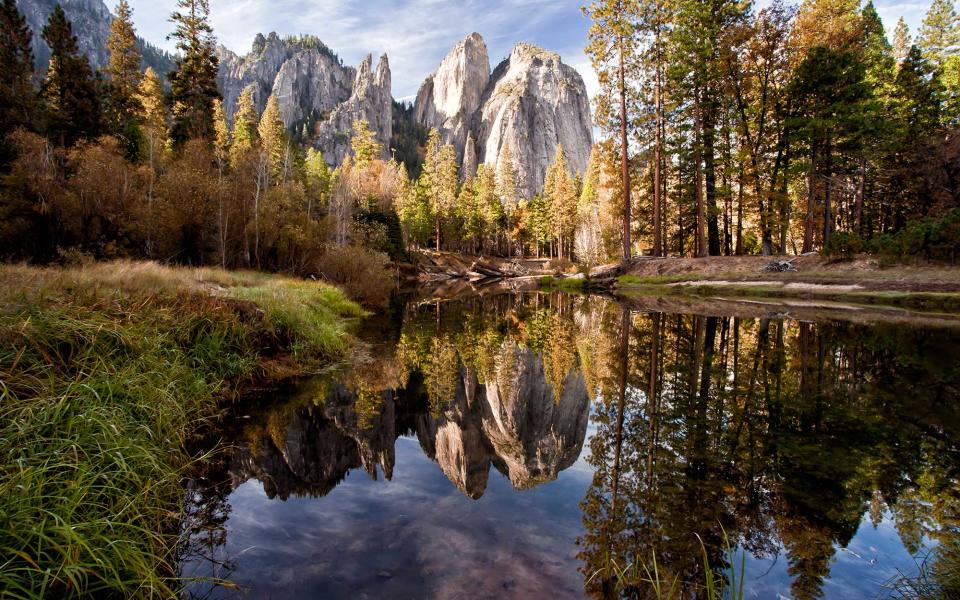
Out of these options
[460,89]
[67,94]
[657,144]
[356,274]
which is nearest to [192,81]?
[67,94]

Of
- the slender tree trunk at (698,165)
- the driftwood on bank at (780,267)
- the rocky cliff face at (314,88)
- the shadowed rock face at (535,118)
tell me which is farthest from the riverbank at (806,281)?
the rocky cliff face at (314,88)

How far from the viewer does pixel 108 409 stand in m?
4.12

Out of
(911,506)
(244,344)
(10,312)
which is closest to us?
(911,506)

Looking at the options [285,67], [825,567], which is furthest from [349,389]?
[285,67]

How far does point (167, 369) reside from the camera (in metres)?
5.84

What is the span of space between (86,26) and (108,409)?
26298 cm

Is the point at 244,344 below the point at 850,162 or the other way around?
below

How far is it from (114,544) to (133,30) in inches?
2321

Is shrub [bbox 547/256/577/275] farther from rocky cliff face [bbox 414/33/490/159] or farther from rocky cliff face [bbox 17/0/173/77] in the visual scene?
rocky cliff face [bbox 17/0/173/77]

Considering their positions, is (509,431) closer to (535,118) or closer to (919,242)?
(919,242)

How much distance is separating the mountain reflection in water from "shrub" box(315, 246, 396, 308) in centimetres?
1476

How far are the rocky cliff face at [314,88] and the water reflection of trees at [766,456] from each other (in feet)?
458

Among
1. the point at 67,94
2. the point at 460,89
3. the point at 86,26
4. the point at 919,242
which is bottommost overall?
the point at 919,242

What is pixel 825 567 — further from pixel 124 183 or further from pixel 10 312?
pixel 124 183
